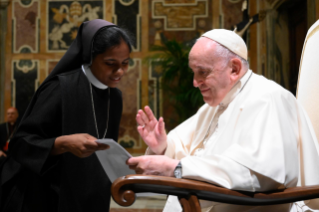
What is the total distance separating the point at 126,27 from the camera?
28.1 ft

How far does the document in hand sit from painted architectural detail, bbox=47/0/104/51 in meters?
7.19

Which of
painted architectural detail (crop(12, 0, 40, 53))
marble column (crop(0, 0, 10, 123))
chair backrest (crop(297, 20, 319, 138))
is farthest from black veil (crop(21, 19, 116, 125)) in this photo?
marble column (crop(0, 0, 10, 123))

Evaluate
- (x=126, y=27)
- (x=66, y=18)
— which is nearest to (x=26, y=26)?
(x=66, y=18)

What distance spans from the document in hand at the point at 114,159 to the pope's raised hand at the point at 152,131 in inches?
11.5

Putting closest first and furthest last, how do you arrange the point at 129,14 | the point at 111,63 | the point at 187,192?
the point at 187,192 → the point at 111,63 → the point at 129,14

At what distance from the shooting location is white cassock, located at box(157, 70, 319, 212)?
172 cm

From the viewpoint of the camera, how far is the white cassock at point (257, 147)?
5.63ft

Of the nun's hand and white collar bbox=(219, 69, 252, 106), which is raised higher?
white collar bbox=(219, 69, 252, 106)

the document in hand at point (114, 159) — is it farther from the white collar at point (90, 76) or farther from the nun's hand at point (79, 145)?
the white collar at point (90, 76)

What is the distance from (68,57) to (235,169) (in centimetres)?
112

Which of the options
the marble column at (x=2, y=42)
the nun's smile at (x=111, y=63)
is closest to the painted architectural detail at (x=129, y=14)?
the marble column at (x=2, y=42)

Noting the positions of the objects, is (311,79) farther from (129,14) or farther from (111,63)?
(129,14)

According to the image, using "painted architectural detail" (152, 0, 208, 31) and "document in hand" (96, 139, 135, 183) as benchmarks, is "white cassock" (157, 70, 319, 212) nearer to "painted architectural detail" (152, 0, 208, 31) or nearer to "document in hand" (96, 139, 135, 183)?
"document in hand" (96, 139, 135, 183)

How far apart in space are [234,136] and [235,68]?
442 millimetres
